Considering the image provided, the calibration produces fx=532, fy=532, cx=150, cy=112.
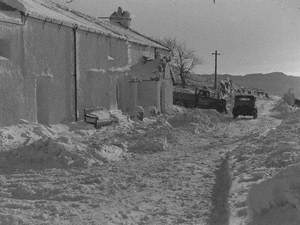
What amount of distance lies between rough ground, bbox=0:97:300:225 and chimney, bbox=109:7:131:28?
2421 cm

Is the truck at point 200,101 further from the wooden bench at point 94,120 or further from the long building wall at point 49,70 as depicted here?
the long building wall at point 49,70

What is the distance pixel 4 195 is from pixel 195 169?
18.1ft

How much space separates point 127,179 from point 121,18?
108 feet

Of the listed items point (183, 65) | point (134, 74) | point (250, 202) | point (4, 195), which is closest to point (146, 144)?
point (4, 195)

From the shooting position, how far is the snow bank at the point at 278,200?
673cm

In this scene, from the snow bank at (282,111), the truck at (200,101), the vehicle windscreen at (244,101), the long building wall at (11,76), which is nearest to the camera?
the long building wall at (11,76)

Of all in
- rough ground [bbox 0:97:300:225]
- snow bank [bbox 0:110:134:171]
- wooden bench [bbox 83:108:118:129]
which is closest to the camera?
rough ground [bbox 0:97:300:225]

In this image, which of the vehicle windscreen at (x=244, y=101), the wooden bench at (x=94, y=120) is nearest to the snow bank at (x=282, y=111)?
the vehicle windscreen at (x=244, y=101)

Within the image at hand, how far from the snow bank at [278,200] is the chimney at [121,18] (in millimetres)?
36835

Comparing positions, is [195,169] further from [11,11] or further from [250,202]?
[11,11]

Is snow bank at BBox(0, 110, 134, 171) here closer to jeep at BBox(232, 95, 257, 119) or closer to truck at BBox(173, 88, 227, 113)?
jeep at BBox(232, 95, 257, 119)

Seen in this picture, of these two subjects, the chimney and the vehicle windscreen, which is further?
the chimney

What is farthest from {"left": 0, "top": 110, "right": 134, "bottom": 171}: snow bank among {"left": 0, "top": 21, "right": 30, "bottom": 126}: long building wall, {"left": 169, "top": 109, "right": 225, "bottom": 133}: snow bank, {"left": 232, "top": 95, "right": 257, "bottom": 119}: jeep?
{"left": 232, "top": 95, "right": 257, "bottom": 119}: jeep

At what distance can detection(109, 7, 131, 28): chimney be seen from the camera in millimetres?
43438
